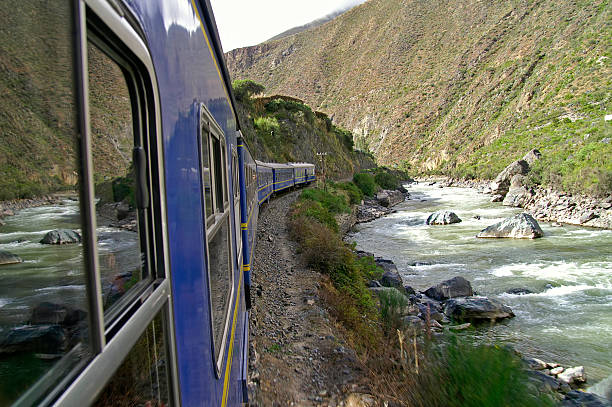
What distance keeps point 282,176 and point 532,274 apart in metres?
14.1

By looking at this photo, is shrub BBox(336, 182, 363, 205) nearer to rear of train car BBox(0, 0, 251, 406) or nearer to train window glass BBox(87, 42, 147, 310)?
rear of train car BBox(0, 0, 251, 406)

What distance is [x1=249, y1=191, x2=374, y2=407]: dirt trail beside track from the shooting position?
4.88 m

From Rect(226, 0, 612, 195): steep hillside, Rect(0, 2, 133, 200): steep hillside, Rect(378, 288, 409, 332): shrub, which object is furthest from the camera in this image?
Rect(226, 0, 612, 195): steep hillside

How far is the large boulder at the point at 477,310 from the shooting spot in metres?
9.48

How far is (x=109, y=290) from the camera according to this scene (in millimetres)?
870

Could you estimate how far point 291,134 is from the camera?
144ft

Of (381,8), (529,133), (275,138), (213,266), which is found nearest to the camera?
(213,266)

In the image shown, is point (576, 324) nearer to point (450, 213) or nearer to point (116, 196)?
point (116, 196)

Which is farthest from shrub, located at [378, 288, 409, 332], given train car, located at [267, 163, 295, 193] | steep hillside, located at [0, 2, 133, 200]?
train car, located at [267, 163, 295, 193]

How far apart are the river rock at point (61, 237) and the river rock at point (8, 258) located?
0.24 feet

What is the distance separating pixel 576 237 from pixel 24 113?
2040cm

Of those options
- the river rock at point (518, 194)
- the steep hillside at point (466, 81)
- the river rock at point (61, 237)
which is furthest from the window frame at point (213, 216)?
the river rock at point (518, 194)

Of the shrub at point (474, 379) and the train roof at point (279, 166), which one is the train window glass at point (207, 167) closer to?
the shrub at point (474, 379)

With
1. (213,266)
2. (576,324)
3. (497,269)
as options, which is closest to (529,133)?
(497,269)
